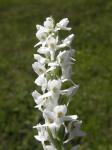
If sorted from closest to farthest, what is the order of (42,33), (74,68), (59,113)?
1. (59,113)
2. (42,33)
3. (74,68)

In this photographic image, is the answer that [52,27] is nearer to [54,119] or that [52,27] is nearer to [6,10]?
[54,119]

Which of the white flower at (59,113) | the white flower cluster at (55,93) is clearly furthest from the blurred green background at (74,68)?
the white flower at (59,113)

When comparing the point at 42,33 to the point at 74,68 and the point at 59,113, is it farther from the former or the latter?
the point at 74,68

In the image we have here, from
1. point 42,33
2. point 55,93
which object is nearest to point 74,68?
point 42,33

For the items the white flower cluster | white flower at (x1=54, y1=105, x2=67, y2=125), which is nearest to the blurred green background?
the white flower cluster

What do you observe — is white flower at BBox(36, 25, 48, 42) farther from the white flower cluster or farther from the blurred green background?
the blurred green background

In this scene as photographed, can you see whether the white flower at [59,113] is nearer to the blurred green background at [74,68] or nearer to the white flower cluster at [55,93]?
the white flower cluster at [55,93]
